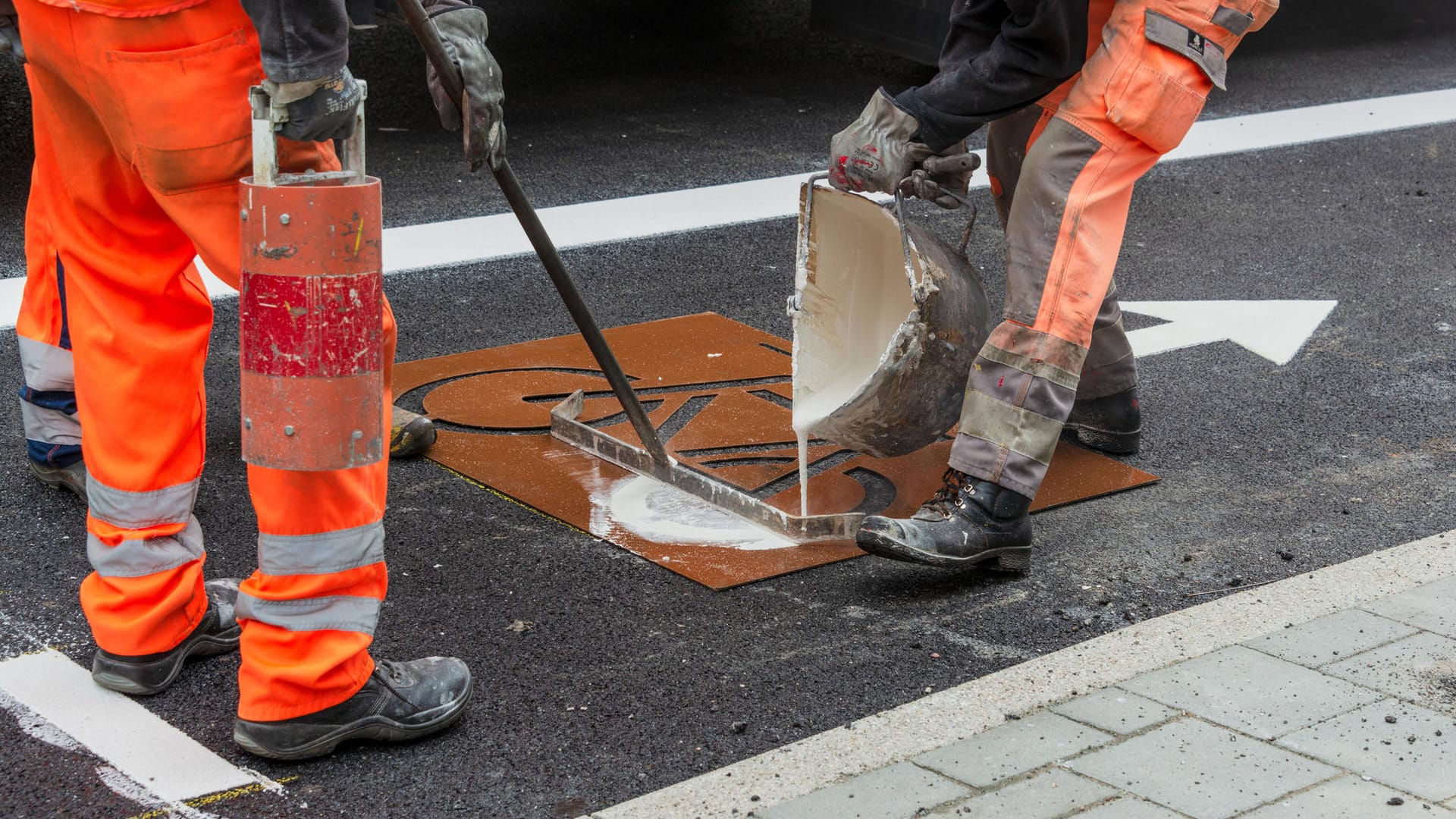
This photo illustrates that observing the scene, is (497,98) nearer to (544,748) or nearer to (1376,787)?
(544,748)

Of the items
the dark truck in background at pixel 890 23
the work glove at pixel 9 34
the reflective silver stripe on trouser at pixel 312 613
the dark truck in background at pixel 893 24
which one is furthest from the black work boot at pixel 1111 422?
the dark truck in background at pixel 893 24

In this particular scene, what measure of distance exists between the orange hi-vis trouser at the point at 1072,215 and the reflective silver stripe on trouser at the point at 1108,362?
0.64m

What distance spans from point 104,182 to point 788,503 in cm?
175

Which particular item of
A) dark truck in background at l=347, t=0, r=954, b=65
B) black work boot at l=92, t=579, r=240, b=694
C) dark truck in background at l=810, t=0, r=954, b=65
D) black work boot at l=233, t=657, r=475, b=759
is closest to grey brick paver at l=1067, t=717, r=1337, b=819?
black work boot at l=233, t=657, r=475, b=759

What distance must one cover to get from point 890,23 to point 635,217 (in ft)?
8.62

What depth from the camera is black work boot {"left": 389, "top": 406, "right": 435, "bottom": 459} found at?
3.99 metres

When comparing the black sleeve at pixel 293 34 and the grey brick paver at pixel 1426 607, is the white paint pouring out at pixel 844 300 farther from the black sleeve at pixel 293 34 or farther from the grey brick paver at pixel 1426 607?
the black sleeve at pixel 293 34

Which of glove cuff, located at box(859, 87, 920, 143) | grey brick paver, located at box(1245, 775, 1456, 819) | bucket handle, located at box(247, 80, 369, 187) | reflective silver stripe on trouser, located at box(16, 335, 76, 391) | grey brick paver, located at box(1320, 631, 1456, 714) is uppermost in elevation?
bucket handle, located at box(247, 80, 369, 187)

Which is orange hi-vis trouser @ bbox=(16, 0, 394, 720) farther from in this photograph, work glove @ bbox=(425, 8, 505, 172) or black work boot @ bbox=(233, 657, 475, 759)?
work glove @ bbox=(425, 8, 505, 172)

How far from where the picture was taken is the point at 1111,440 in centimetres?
421

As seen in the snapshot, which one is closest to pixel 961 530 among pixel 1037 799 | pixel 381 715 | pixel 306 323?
pixel 1037 799

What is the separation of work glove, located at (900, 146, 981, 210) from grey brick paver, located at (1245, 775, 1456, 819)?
1516 millimetres

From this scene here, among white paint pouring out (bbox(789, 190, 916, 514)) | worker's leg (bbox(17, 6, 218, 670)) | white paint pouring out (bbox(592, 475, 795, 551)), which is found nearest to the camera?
worker's leg (bbox(17, 6, 218, 670))

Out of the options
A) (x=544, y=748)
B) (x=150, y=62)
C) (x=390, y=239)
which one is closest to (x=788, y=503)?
(x=544, y=748)
